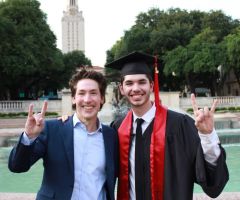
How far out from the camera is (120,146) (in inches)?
128

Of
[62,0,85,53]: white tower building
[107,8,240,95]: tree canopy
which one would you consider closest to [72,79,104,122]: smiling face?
[107,8,240,95]: tree canopy

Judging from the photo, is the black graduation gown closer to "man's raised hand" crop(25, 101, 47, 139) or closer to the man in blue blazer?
the man in blue blazer

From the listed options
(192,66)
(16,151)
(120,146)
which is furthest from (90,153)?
(192,66)

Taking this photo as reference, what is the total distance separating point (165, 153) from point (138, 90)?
1.64ft

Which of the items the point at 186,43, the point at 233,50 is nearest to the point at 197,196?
the point at 233,50

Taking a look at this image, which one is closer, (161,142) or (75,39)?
(161,142)

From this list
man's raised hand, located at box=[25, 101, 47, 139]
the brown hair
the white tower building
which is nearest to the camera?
man's raised hand, located at box=[25, 101, 47, 139]

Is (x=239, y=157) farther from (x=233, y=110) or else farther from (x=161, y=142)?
(x=233, y=110)

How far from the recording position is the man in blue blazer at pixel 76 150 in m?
2.94

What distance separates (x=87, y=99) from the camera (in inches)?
123

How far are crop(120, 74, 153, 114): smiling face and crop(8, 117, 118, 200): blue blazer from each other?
36cm

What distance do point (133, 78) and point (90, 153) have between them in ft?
2.39

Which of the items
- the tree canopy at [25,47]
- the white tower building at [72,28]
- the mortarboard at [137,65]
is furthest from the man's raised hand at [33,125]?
the white tower building at [72,28]

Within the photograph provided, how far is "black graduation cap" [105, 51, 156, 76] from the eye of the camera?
3.58 m
